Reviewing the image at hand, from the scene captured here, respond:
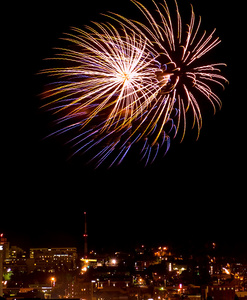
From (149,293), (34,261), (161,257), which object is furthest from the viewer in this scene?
(34,261)

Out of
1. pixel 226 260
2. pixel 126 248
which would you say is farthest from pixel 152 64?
pixel 126 248

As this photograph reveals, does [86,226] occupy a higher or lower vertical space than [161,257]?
higher

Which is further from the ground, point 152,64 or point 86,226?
point 86,226

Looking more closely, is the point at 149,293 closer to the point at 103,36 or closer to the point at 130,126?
the point at 130,126

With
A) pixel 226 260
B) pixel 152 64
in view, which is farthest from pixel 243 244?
pixel 152 64

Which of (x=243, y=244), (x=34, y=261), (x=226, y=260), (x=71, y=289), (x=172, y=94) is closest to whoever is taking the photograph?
(x=172, y=94)

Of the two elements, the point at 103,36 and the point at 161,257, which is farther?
the point at 161,257

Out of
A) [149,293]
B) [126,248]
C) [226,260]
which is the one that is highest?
[126,248]

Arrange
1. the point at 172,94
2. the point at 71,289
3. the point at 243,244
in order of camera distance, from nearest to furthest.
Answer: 1. the point at 172,94
2. the point at 71,289
3. the point at 243,244

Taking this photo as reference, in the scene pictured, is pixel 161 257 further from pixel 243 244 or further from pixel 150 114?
pixel 150 114
